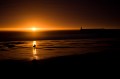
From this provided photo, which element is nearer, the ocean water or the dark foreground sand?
the dark foreground sand

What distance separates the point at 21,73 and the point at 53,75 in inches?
102

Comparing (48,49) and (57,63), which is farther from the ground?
(48,49)

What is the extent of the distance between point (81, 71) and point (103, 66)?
2808 mm

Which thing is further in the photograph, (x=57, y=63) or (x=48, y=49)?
(x=48, y=49)

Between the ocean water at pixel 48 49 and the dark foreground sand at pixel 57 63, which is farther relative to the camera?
the ocean water at pixel 48 49

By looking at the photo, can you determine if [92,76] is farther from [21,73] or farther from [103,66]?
[21,73]

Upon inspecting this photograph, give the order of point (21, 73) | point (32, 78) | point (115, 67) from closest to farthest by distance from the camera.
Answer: point (32, 78), point (21, 73), point (115, 67)

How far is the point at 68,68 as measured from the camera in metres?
18.9

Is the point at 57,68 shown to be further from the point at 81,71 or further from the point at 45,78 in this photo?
the point at 45,78

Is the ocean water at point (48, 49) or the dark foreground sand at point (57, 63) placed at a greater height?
the ocean water at point (48, 49)

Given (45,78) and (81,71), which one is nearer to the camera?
(45,78)

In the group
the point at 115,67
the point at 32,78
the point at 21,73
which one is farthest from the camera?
the point at 115,67

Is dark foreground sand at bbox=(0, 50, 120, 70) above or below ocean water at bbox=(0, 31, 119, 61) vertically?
below

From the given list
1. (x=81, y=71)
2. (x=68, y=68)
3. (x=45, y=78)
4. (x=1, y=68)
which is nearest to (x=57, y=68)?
(x=68, y=68)
